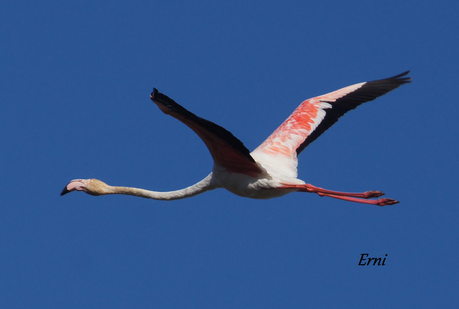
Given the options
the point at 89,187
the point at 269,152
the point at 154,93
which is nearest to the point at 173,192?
the point at 89,187

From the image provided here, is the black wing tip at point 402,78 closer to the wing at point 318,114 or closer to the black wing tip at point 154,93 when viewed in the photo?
the wing at point 318,114

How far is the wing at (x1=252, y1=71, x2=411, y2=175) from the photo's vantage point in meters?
12.3

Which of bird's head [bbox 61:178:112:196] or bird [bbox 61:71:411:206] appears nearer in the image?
bird [bbox 61:71:411:206]

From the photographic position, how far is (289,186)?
33.1 feet

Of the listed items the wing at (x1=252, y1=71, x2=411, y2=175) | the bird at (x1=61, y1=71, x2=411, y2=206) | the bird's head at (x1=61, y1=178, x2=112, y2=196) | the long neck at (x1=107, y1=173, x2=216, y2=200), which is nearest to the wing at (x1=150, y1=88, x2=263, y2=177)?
the bird at (x1=61, y1=71, x2=411, y2=206)

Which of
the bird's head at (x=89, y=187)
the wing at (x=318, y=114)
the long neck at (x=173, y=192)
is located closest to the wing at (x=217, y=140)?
the long neck at (x=173, y=192)

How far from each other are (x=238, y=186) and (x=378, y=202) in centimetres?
248

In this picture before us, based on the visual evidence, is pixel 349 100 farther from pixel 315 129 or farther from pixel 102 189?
pixel 102 189

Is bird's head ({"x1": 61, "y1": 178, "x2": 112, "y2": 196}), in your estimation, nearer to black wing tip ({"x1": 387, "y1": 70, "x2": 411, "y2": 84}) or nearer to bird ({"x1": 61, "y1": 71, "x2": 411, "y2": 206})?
bird ({"x1": 61, "y1": 71, "x2": 411, "y2": 206})

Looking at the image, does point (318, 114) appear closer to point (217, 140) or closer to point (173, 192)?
point (173, 192)

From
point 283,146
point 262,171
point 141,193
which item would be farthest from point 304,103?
point 141,193

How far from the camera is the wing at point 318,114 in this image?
12.3 meters

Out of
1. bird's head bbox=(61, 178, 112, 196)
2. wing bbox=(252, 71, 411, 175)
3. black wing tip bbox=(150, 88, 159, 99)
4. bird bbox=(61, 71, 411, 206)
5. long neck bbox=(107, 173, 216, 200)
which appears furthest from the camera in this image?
wing bbox=(252, 71, 411, 175)

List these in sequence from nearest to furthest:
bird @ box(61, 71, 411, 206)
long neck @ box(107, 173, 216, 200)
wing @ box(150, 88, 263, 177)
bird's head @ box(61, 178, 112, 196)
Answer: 1. wing @ box(150, 88, 263, 177)
2. bird @ box(61, 71, 411, 206)
3. long neck @ box(107, 173, 216, 200)
4. bird's head @ box(61, 178, 112, 196)
